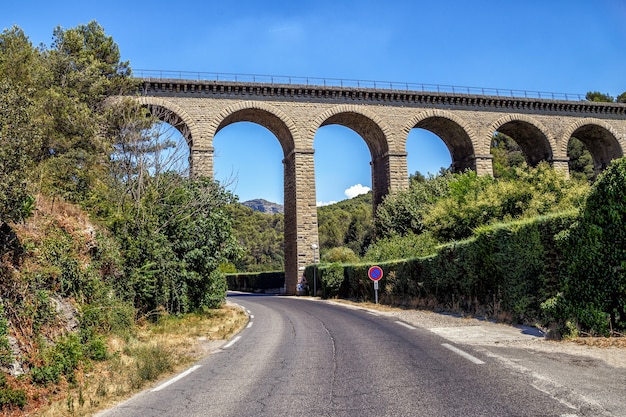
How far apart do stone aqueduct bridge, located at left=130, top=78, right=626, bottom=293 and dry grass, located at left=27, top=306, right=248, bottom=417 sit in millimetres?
22231

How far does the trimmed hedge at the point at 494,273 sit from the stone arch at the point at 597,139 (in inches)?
1175

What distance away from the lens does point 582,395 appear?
5.09 m

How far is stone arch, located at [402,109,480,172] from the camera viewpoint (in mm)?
40031

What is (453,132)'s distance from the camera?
42000 millimetres

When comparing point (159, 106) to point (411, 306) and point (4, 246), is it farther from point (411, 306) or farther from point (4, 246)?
point (4, 246)

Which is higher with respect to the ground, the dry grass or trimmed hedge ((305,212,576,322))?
trimmed hedge ((305,212,576,322))

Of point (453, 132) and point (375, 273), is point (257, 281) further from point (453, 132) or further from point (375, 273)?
point (375, 273)

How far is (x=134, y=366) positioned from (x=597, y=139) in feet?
161

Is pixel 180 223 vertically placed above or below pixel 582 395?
above

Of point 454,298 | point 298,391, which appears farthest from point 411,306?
point 298,391

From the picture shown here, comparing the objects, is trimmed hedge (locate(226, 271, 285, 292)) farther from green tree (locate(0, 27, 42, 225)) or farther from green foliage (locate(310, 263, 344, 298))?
green tree (locate(0, 27, 42, 225))

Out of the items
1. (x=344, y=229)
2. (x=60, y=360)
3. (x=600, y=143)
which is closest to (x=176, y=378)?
(x=60, y=360)

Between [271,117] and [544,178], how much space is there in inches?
824

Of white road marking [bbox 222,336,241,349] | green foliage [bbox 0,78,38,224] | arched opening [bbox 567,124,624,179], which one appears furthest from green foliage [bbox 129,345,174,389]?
arched opening [bbox 567,124,624,179]
